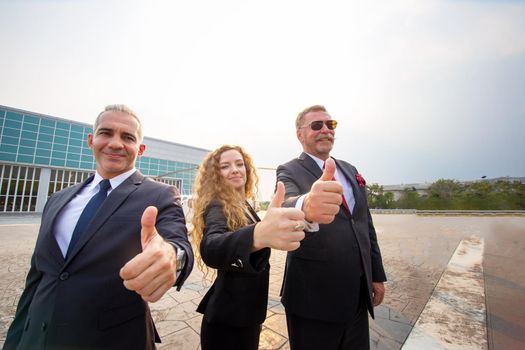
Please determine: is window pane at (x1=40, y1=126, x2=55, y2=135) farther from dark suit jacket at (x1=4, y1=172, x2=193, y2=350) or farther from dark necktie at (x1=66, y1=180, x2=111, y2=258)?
dark necktie at (x1=66, y1=180, x2=111, y2=258)

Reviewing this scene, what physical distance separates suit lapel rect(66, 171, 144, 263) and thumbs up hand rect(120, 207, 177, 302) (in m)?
0.70

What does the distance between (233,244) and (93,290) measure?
959 millimetres

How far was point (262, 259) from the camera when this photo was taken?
136cm

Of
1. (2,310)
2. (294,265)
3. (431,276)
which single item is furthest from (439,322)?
(2,310)

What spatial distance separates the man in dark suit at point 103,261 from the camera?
53.7 inches

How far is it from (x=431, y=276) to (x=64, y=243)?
288 inches

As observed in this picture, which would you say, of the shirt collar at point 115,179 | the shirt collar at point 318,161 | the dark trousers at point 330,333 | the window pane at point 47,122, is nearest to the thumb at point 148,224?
the shirt collar at point 115,179

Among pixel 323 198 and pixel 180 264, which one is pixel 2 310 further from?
pixel 323 198

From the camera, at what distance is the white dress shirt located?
1690 mm

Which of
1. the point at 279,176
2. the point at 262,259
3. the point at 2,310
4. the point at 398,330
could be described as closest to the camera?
the point at 262,259

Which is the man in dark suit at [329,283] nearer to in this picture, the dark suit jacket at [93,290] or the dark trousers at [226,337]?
the dark trousers at [226,337]

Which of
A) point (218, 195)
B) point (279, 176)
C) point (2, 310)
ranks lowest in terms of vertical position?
point (2, 310)

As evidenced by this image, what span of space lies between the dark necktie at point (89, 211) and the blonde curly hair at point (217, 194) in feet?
2.62

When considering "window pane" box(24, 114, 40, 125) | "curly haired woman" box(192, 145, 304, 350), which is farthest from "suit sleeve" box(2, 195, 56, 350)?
"window pane" box(24, 114, 40, 125)
